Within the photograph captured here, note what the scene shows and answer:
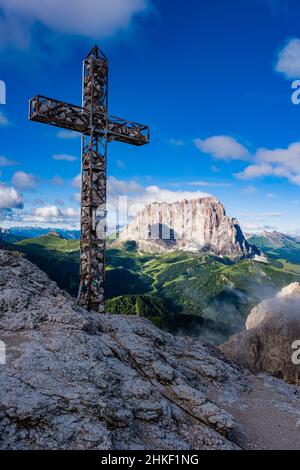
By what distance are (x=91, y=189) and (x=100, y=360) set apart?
Result: 36.5 ft

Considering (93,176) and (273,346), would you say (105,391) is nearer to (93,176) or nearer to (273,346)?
(93,176)

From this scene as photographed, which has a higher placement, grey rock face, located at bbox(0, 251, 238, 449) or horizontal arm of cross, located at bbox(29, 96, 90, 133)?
horizontal arm of cross, located at bbox(29, 96, 90, 133)

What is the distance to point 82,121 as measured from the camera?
20.7m

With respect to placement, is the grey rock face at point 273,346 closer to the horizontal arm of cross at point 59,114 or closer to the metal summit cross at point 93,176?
the metal summit cross at point 93,176

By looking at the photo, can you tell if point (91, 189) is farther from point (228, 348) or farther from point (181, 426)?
point (228, 348)

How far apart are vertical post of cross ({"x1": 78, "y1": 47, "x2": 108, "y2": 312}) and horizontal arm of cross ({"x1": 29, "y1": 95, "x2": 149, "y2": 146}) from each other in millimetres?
83

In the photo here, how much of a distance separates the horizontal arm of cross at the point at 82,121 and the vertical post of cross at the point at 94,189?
8 cm

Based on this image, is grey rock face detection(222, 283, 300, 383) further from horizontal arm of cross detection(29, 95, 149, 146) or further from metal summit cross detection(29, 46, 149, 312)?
horizontal arm of cross detection(29, 95, 149, 146)

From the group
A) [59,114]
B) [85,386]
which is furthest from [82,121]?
[85,386]

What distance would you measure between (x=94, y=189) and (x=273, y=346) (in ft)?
61.7

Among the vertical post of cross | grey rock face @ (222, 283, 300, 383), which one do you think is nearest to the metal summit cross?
the vertical post of cross

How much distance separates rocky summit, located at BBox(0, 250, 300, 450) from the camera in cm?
911

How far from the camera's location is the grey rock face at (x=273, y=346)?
26.8 m
